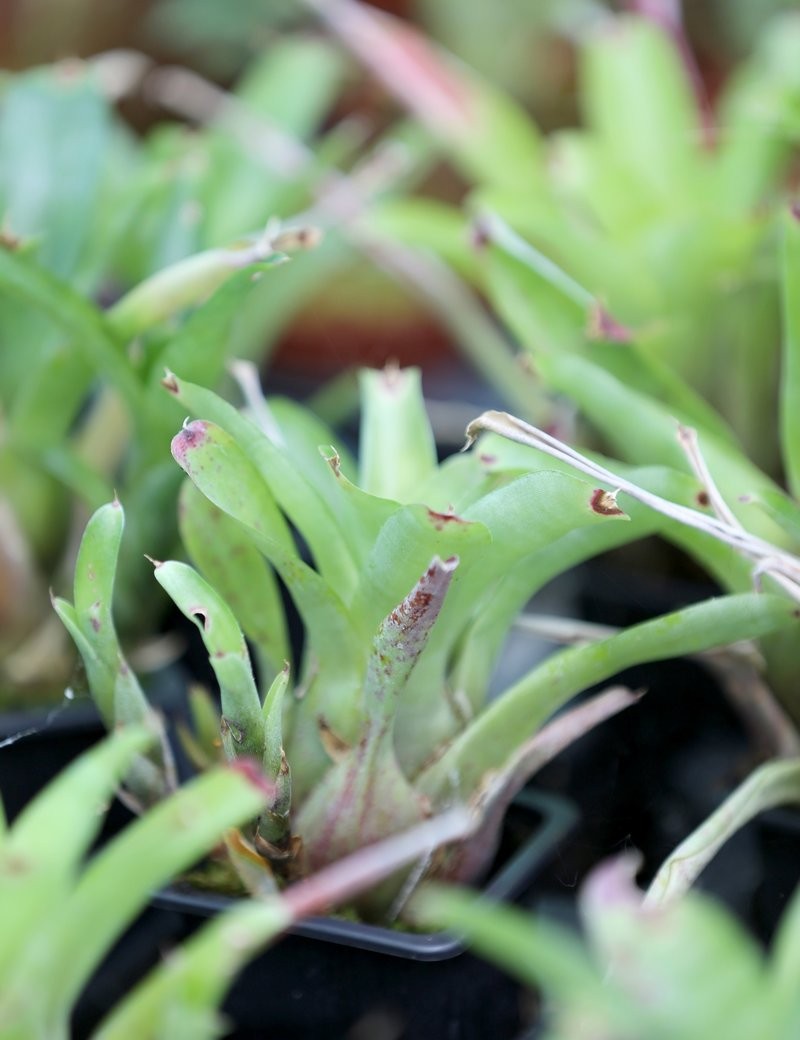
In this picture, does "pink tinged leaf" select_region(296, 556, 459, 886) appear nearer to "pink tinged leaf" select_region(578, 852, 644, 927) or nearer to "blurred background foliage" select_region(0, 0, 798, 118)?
"pink tinged leaf" select_region(578, 852, 644, 927)

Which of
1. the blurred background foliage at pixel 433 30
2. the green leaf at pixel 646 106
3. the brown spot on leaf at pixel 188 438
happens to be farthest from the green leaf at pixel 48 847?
the blurred background foliage at pixel 433 30

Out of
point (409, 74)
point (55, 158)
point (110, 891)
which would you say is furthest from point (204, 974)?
point (409, 74)

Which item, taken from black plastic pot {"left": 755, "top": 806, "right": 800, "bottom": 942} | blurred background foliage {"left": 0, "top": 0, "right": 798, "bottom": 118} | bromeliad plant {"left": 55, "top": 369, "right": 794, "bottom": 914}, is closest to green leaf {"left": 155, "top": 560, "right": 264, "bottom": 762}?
bromeliad plant {"left": 55, "top": 369, "right": 794, "bottom": 914}

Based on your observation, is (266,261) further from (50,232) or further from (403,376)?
(50,232)

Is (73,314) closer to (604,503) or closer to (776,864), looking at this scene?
(604,503)

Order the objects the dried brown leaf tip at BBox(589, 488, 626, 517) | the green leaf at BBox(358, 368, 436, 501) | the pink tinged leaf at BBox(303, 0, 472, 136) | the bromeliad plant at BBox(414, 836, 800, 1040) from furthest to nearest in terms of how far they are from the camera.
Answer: the pink tinged leaf at BBox(303, 0, 472, 136)
the green leaf at BBox(358, 368, 436, 501)
the dried brown leaf tip at BBox(589, 488, 626, 517)
the bromeliad plant at BBox(414, 836, 800, 1040)

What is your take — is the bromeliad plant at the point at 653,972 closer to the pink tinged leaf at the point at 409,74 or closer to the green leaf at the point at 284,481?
the green leaf at the point at 284,481

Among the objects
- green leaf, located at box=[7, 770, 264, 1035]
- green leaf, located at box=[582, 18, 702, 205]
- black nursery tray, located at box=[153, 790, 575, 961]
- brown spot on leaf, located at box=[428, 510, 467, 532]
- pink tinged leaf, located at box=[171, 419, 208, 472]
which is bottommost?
black nursery tray, located at box=[153, 790, 575, 961]

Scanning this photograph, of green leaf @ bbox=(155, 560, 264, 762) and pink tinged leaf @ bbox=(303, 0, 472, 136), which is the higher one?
pink tinged leaf @ bbox=(303, 0, 472, 136)
